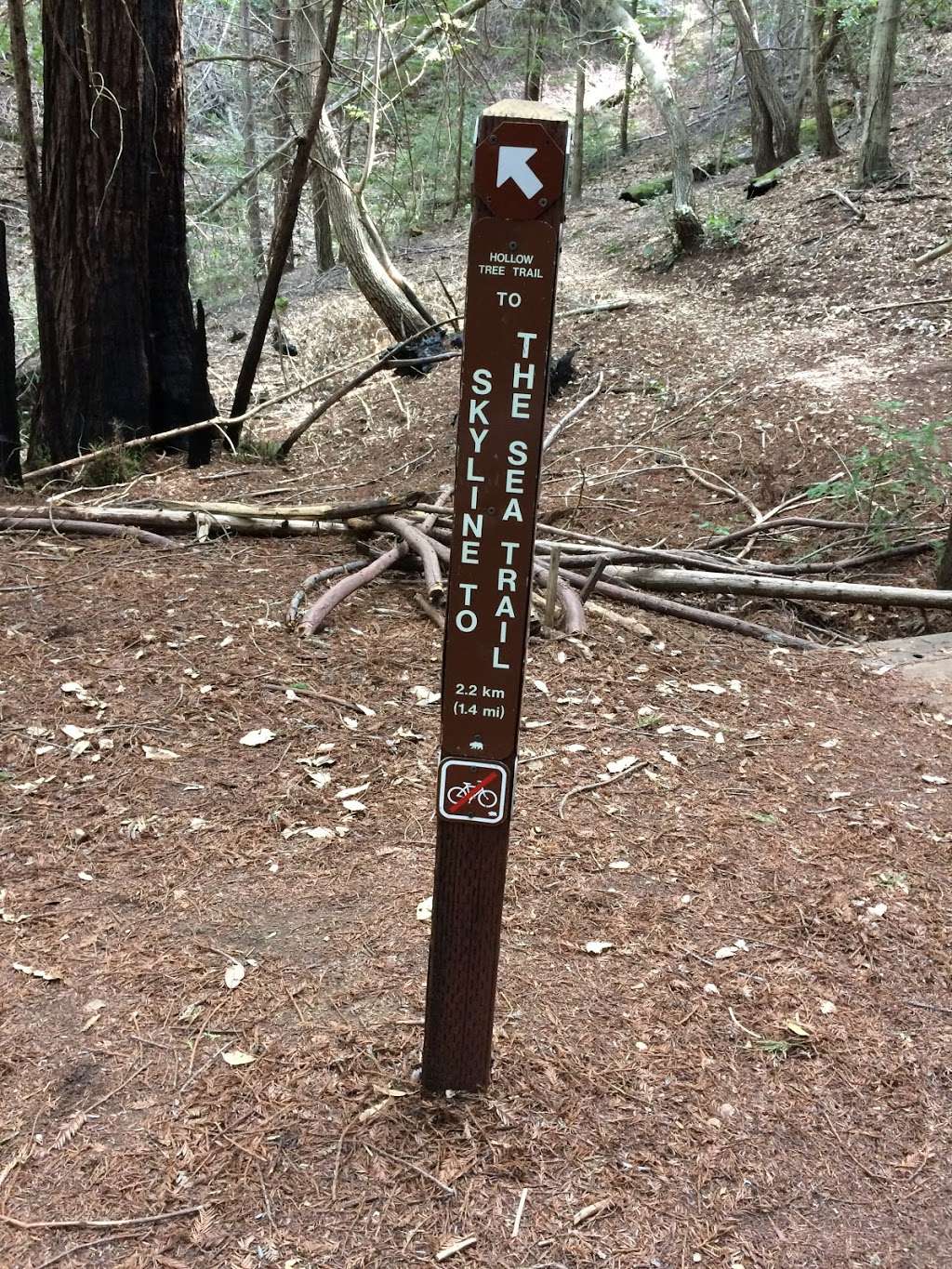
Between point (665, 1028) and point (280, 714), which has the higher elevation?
point (280, 714)

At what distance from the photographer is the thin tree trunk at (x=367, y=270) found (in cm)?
1193

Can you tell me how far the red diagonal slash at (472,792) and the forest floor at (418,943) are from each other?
874mm

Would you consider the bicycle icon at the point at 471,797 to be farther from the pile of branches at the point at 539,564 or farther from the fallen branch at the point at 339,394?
the fallen branch at the point at 339,394

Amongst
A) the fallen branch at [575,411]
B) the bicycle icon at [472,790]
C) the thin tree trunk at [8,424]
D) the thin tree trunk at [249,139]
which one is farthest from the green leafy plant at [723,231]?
the bicycle icon at [472,790]

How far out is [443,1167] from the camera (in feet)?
7.16

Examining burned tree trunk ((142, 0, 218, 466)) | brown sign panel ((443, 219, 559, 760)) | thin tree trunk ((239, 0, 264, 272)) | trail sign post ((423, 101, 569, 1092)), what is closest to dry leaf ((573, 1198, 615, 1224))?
trail sign post ((423, 101, 569, 1092))

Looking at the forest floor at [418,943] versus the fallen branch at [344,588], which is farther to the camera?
the fallen branch at [344,588]

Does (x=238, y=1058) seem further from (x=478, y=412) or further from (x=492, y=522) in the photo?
(x=478, y=412)

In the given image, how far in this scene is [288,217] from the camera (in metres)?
7.38

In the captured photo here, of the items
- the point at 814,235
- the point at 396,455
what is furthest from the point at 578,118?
the point at 396,455

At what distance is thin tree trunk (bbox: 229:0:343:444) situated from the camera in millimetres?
6793

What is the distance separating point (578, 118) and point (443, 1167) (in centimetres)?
2450

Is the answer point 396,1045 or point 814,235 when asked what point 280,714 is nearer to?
point 396,1045

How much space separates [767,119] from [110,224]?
535 inches
